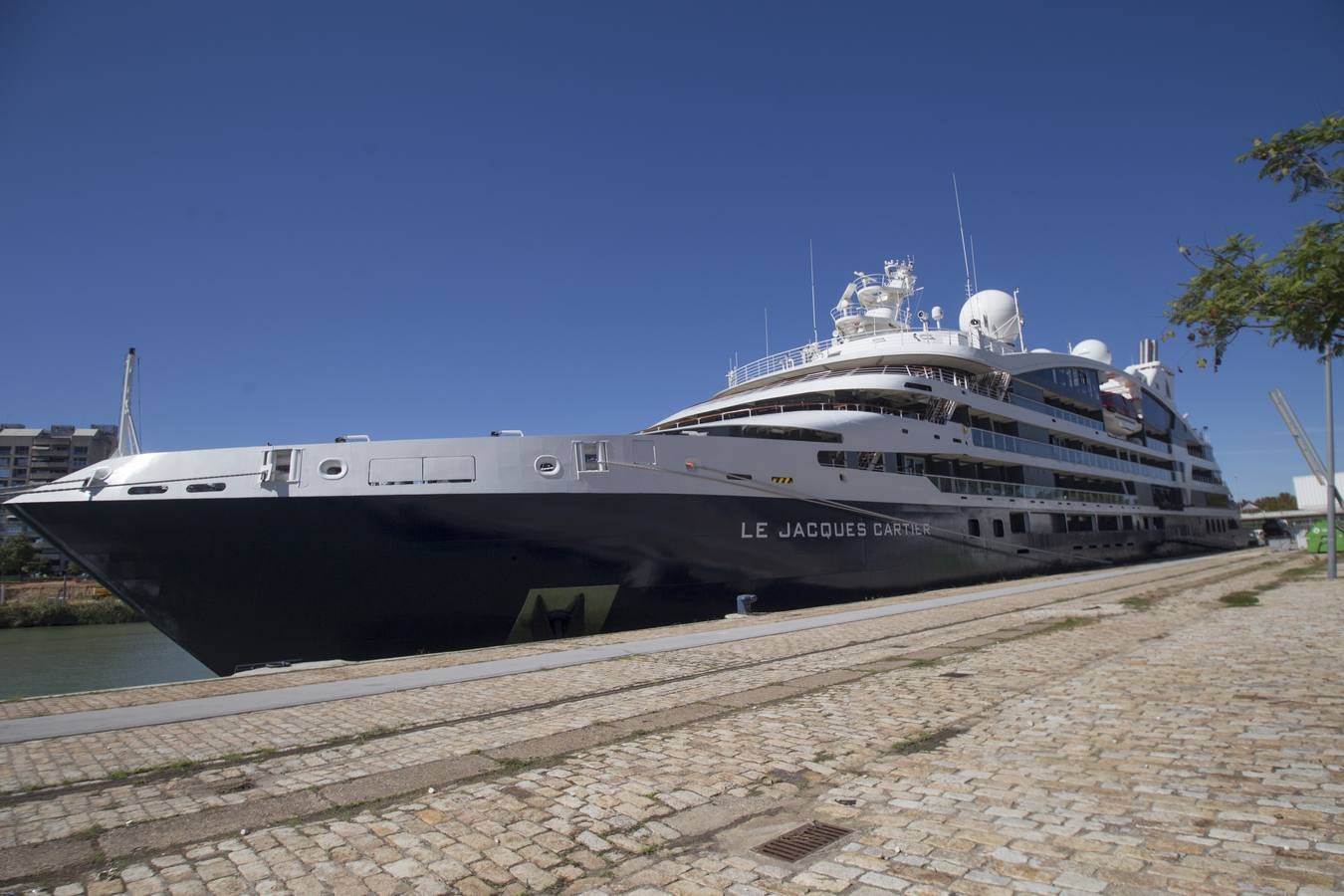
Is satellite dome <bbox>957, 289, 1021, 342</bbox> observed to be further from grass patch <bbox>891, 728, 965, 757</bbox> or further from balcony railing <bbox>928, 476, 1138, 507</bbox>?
grass patch <bbox>891, 728, 965, 757</bbox>

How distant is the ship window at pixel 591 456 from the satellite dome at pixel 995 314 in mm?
24307

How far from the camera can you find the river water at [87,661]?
17.6 m

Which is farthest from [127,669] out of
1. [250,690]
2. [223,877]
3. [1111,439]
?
[1111,439]

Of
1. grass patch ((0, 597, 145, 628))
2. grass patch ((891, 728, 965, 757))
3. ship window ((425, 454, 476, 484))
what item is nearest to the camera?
grass patch ((891, 728, 965, 757))

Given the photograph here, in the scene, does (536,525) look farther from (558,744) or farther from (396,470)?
(558,744)

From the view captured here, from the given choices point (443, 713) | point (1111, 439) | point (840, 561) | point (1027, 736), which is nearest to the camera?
point (1027, 736)

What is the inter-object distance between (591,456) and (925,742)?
9114 mm

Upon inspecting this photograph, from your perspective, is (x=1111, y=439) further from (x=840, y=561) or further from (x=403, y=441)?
(x=403, y=441)

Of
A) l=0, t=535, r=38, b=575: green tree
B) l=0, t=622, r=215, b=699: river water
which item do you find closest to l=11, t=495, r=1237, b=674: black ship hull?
l=0, t=622, r=215, b=699: river water

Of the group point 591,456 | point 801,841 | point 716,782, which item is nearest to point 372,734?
point 716,782

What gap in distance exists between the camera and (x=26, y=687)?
17.1 meters

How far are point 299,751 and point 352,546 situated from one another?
268 inches

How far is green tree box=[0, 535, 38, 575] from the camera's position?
169ft

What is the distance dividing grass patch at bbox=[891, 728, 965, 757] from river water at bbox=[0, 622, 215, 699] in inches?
556
